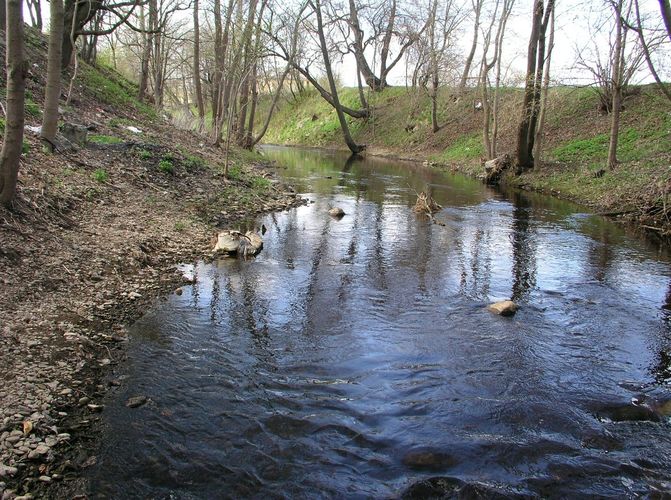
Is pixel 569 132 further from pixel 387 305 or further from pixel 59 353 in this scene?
pixel 59 353

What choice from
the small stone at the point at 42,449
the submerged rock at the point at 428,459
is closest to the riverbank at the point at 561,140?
the submerged rock at the point at 428,459

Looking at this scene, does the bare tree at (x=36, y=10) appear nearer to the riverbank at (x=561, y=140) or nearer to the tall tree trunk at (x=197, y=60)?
the tall tree trunk at (x=197, y=60)

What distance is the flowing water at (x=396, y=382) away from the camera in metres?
4.27

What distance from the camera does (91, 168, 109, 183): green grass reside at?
455 inches

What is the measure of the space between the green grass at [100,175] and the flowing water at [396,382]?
4.14 m

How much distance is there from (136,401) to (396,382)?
2.82 metres

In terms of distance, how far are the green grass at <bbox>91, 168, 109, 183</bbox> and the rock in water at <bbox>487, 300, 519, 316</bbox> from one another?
29.7 ft

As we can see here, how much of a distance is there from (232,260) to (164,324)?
3.40 metres

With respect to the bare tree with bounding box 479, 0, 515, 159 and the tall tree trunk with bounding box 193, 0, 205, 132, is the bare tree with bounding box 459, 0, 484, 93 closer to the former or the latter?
the bare tree with bounding box 479, 0, 515, 159

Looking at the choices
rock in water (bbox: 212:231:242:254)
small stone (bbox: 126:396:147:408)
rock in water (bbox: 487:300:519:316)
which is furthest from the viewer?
rock in water (bbox: 212:231:242:254)

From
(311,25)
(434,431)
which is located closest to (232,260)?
(434,431)

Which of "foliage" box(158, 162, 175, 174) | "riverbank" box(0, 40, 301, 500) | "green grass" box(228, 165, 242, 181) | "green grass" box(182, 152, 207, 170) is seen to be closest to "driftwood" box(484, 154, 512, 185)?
"riverbank" box(0, 40, 301, 500)

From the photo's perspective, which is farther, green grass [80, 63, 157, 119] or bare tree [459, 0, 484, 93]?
bare tree [459, 0, 484, 93]

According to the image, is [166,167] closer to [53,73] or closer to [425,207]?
[53,73]
